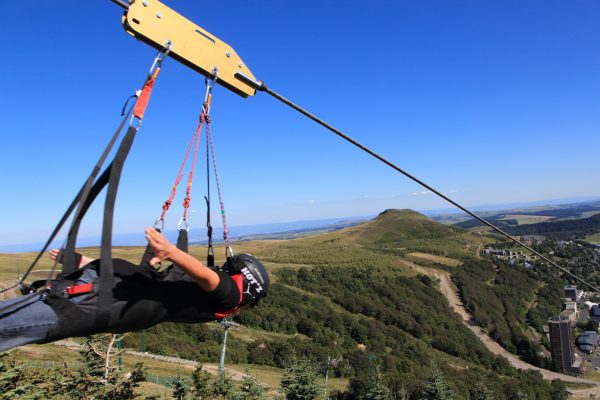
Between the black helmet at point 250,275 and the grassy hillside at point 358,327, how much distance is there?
3045 centimetres

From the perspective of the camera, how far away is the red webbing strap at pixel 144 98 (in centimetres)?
349

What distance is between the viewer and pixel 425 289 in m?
96.4

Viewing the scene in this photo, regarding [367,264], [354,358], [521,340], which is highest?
[367,264]

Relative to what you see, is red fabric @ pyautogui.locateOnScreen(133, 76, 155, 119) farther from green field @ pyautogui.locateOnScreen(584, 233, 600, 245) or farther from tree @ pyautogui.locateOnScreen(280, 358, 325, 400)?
green field @ pyautogui.locateOnScreen(584, 233, 600, 245)

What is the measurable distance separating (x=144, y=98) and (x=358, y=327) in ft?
245

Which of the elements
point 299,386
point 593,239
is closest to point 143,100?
point 299,386

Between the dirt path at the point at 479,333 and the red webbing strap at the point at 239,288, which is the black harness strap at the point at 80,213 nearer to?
the red webbing strap at the point at 239,288

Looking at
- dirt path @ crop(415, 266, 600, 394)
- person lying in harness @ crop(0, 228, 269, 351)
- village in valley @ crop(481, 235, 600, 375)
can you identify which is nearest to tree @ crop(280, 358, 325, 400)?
person lying in harness @ crop(0, 228, 269, 351)

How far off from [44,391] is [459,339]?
77530mm

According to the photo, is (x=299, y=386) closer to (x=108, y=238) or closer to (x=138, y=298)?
(x=138, y=298)

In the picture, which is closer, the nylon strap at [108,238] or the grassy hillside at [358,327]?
the nylon strap at [108,238]

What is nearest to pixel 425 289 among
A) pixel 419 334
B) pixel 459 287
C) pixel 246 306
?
pixel 459 287

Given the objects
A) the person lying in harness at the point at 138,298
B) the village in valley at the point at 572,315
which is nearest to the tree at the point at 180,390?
the person lying in harness at the point at 138,298

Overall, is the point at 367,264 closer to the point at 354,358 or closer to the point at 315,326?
the point at 315,326
